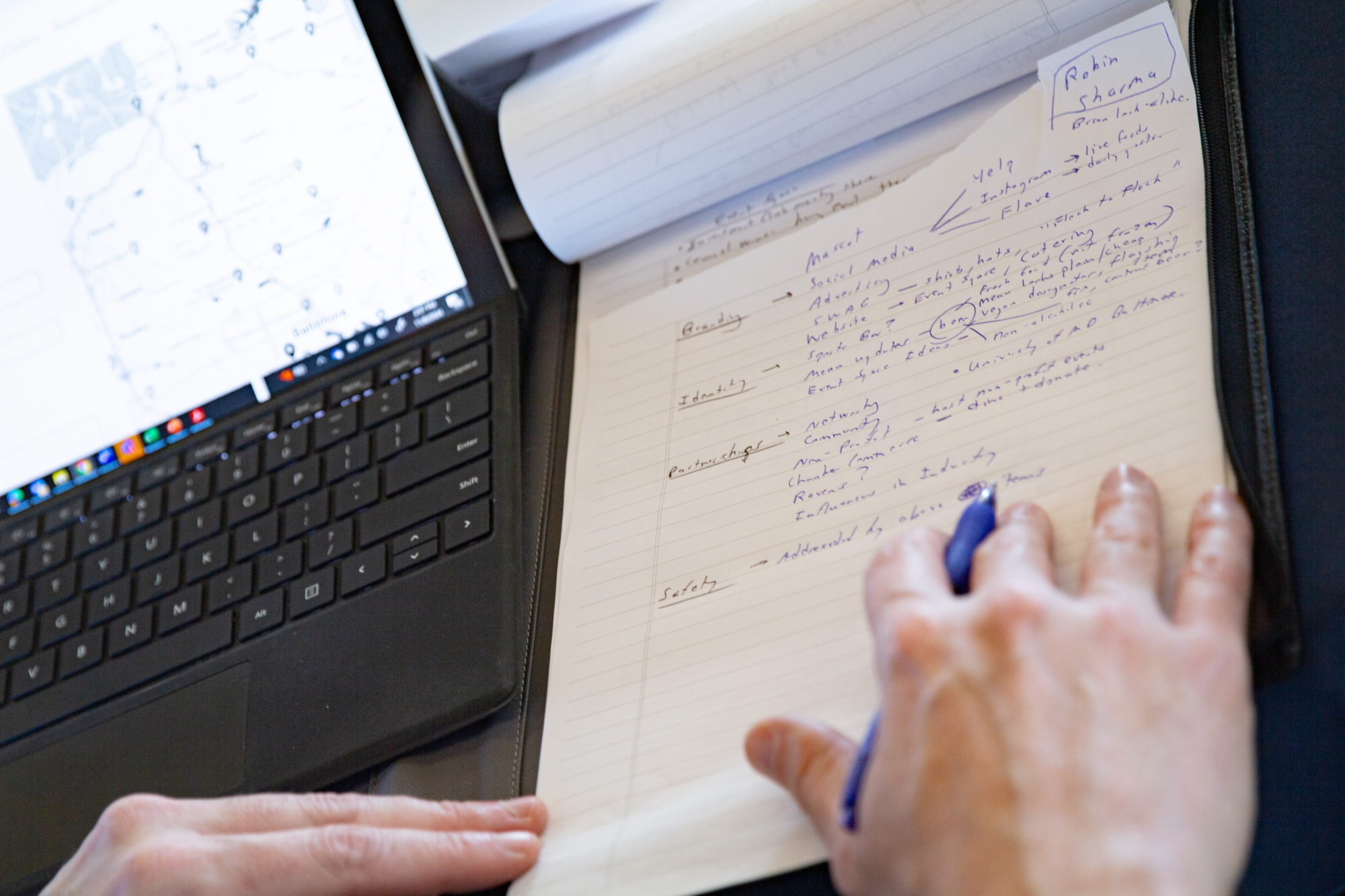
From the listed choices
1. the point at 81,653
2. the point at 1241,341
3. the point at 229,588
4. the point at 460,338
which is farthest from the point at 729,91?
the point at 81,653

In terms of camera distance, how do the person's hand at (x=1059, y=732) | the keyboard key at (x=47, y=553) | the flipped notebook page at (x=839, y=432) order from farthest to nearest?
the keyboard key at (x=47, y=553), the flipped notebook page at (x=839, y=432), the person's hand at (x=1059, y=732)

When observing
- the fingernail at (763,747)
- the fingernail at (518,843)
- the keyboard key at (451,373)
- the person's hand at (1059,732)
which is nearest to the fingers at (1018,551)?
the person's hand at (1059,732)

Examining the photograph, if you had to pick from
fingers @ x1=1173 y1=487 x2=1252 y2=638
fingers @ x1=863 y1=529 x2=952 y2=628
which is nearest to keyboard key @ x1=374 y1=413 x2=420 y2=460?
fingers @ x1=863 y1=529 x2=952 y2=628

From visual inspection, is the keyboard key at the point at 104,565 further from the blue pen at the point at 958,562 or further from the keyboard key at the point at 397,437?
the blue pen at the point at 958,562

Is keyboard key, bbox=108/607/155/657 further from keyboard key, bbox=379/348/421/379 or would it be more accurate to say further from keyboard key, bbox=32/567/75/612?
keyboard key, bbox=379/348/421/379

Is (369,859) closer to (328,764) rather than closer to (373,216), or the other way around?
(328,764)

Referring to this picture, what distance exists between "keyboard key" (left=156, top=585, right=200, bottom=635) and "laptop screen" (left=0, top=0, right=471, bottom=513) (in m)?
0.12

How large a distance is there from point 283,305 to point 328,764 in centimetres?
29

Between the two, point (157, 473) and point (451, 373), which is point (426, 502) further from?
point (157, 473)

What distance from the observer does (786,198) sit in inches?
25.6

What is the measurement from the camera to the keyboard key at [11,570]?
67 cm

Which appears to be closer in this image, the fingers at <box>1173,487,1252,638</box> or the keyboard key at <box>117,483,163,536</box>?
the fingers at <box>1173,487,1252,638</box>

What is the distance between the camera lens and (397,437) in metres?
0.62

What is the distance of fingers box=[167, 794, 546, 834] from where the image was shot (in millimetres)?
475
